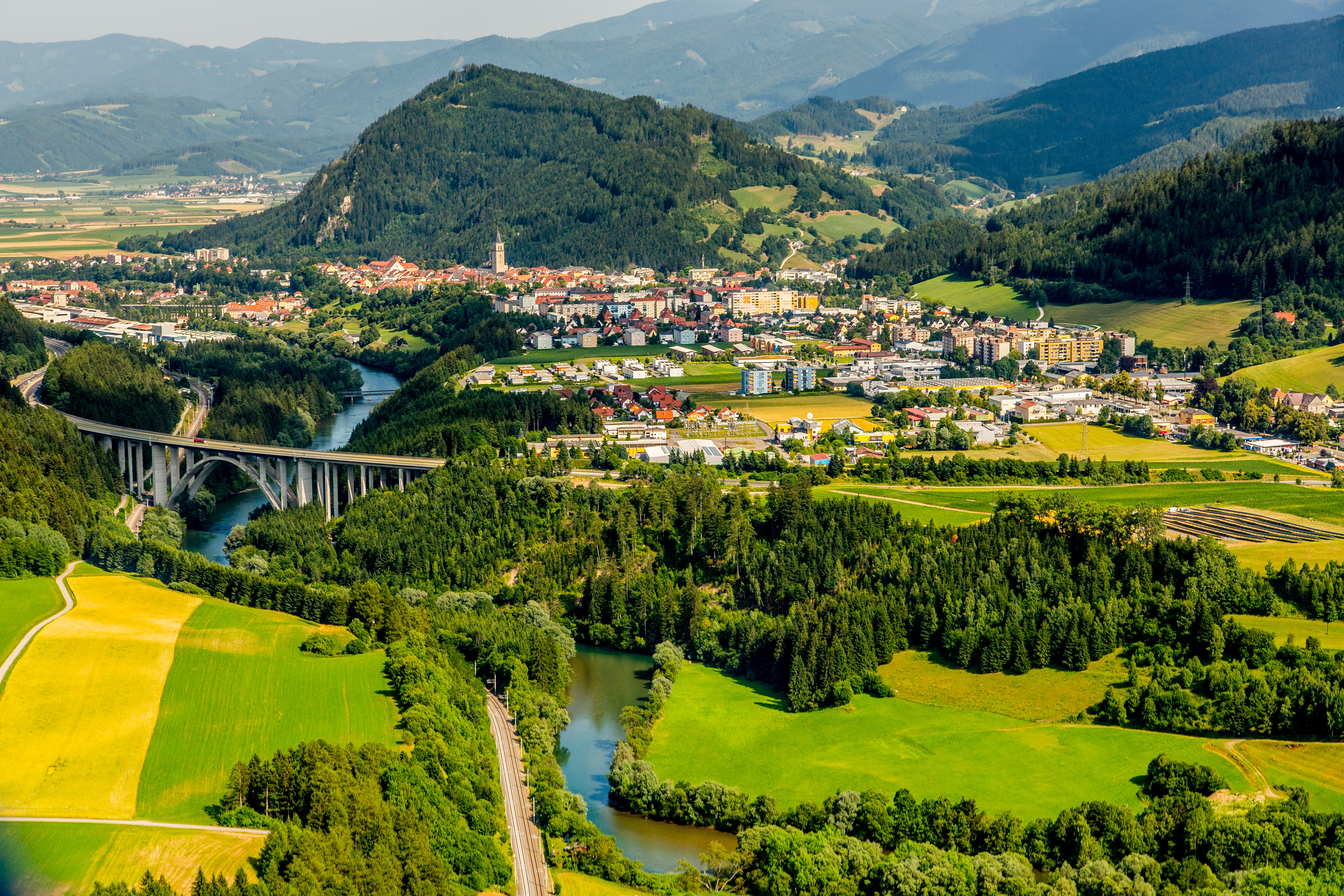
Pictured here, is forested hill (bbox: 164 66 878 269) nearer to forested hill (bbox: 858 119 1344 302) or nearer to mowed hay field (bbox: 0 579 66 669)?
forested hill (bbox: 858 119 1344 302)

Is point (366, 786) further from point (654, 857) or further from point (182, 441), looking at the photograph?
point (182, 441)

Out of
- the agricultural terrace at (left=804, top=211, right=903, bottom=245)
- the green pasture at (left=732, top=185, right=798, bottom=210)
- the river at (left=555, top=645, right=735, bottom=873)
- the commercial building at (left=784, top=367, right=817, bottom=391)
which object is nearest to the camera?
the river at (left=555, top=645, right=735, bottom=873)

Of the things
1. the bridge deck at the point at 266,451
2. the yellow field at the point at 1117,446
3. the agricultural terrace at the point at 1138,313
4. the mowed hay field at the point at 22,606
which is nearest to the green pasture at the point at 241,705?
the mowed hay field at the point at 22,606

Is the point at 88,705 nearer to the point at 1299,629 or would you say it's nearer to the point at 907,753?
the point at 907,753

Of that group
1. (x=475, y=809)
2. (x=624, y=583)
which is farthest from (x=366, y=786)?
(x=624, y=583)

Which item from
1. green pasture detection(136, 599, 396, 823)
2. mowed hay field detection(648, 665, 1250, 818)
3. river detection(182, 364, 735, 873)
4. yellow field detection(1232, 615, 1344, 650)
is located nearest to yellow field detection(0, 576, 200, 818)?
green pasture detection(136, 599, 396, 823)

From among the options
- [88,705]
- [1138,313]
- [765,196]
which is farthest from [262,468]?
[765,196]
